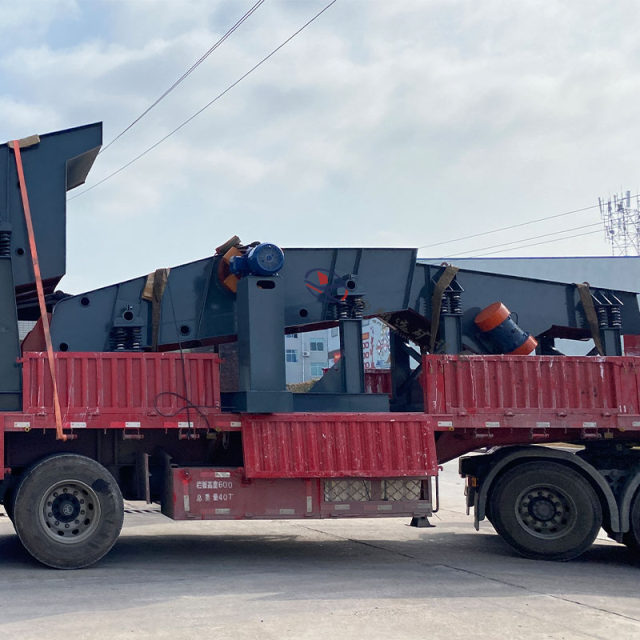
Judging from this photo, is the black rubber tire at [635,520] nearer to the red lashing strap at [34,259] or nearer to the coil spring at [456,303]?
the coil spring at [456,303]

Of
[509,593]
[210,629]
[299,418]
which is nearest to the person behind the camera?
[210,629]

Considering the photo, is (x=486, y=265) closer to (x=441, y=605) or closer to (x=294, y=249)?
(x=294, y=249)

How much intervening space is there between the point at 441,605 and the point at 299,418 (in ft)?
10.1

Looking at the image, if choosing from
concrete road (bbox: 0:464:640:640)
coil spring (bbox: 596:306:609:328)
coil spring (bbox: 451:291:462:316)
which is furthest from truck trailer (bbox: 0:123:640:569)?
coil spring (bbox: 596:306:609:328)

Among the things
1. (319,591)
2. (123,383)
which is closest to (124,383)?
(123,383)

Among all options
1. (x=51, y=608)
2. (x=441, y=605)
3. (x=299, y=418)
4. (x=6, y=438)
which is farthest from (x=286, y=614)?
(x=6, y=438)

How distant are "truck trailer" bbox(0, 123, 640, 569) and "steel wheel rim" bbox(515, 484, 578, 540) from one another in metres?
0.02

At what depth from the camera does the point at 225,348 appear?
11078 millimetres

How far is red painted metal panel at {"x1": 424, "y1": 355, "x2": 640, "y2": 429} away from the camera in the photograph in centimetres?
1046

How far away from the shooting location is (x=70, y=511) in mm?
9211

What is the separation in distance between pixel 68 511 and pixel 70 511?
2 centimetres

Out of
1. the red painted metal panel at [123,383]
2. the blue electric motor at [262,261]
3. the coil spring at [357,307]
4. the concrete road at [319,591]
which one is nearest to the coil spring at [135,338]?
the red painted metal panel at [123,383]

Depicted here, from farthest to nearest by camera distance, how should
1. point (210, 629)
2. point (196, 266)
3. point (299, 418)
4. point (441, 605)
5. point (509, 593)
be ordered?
point (196, 266)
point (299, 418)
point (509, 593)
point (441, 605)
point (210, 629)

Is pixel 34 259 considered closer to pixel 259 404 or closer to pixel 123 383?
pixel 123 383
